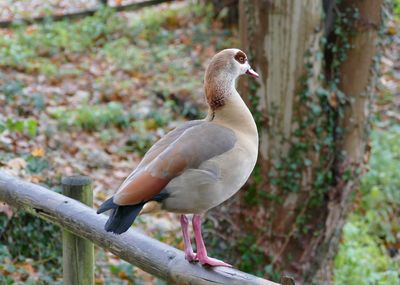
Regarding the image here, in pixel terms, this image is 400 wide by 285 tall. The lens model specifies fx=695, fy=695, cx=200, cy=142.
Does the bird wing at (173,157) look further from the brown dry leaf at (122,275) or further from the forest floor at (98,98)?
the brown dry leaf at (122,275)

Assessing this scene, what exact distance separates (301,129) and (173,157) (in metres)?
2.69

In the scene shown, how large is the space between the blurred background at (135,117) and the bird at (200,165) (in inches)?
85.4

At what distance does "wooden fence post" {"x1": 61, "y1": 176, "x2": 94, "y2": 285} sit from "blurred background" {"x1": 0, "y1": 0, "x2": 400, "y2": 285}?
93 cm

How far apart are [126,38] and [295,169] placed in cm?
546

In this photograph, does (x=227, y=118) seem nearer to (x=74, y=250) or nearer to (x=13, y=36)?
(x=74, y=250)

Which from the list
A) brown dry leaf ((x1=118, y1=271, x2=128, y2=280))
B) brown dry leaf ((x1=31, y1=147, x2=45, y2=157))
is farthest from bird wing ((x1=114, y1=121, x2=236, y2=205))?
brown dry leaf ((x1=31, y1=147, x2=45, y2=157))

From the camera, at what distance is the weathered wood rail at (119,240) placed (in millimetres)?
2523

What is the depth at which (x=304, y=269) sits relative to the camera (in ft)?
16.8

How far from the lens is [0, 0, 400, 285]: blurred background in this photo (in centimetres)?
495

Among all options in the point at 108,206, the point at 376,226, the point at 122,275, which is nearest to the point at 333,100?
the point at 122,275

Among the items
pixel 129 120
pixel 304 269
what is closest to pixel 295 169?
pixel 304 269

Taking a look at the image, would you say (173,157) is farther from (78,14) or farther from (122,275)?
(78,14)

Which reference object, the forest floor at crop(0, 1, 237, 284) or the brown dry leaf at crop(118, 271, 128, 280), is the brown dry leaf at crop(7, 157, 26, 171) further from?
the brown dry leaf at crop(118, 271, 128, 280)

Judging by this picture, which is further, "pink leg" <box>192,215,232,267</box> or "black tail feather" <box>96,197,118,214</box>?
"pink leg" <box>192,215,232,267</box>
